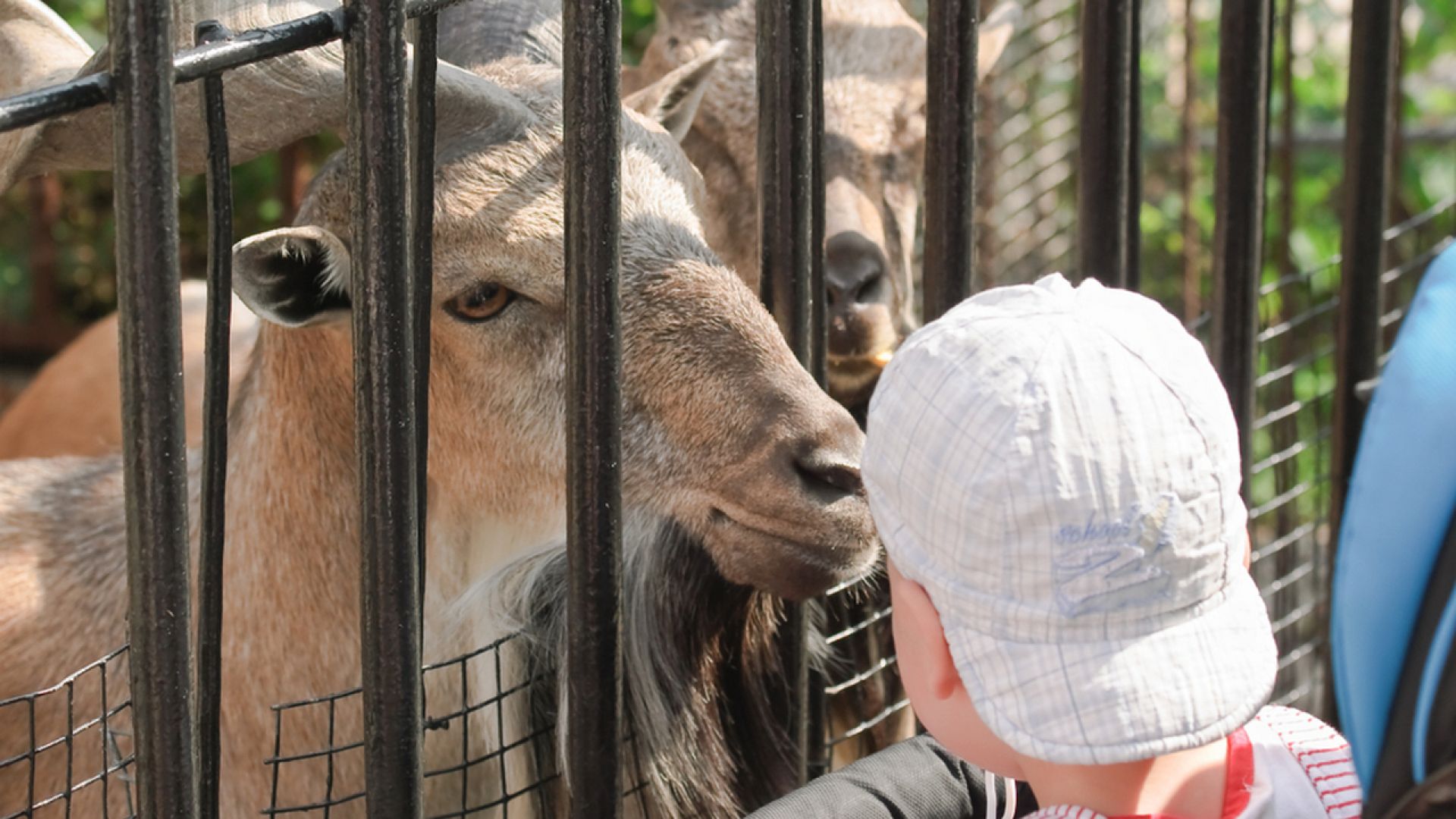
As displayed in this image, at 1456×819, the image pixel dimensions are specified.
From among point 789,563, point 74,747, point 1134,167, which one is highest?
point 1134,167

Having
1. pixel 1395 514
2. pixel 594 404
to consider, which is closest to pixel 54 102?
pixel 594 404

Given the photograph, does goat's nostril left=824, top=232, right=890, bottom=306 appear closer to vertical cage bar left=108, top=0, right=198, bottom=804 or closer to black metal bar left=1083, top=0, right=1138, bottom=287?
black metal bar left=1083, top=0, right=1138, bottom=287

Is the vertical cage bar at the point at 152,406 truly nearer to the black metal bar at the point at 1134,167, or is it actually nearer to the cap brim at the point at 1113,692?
the cap brim at the point at 1113,692

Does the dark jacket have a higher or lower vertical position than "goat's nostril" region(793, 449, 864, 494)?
lower

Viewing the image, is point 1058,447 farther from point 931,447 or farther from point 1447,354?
point 1447,354

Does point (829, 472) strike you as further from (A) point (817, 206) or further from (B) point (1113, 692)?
(B) point (1113, 692)

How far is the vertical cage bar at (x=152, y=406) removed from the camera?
1.33m

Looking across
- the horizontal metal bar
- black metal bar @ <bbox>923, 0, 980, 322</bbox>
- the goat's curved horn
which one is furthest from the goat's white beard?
the horizontal metal bar

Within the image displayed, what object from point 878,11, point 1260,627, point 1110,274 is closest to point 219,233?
point 1260,627

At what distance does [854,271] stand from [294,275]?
1362mm

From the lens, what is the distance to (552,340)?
2.37 meters

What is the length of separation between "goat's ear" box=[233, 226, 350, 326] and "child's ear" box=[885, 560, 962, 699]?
1.14m

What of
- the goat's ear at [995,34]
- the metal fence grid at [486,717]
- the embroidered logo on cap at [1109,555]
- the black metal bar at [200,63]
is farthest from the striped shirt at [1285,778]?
the goat's ear at [995,34]

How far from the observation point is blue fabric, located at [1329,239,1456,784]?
1230mm
